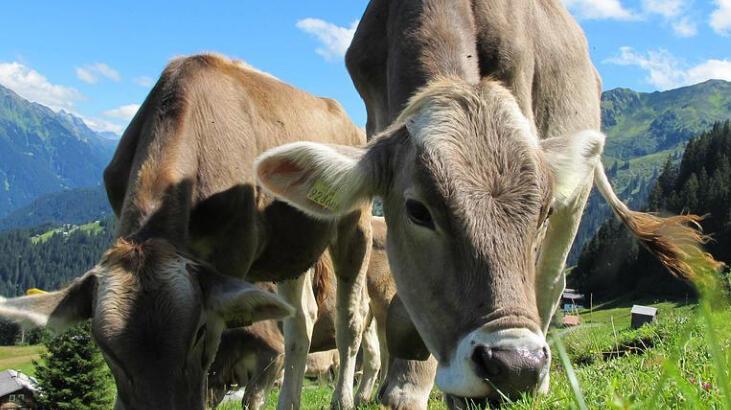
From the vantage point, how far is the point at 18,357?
111m

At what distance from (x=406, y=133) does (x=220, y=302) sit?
67.8 inches

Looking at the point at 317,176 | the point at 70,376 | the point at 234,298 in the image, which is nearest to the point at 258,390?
the point at 234,298

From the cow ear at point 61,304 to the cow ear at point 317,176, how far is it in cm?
148

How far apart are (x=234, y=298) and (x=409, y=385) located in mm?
1460

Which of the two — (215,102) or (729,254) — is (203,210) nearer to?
(215,102)

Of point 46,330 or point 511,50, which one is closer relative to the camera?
point 46,330

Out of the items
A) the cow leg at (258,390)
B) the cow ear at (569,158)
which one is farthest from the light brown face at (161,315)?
the cow leg at (258,390)

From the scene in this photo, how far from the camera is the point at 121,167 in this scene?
255 inches

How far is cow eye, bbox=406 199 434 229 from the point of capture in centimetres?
412

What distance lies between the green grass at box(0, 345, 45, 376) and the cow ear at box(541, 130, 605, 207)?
9537 cm

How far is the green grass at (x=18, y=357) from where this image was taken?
96619 mm

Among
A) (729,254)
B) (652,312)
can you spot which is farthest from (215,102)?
(729,254)

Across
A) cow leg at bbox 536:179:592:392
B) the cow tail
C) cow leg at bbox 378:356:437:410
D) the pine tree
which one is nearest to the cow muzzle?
cow leg at bbox 378:356:437:410

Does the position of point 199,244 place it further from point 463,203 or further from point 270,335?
point 270,335
